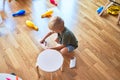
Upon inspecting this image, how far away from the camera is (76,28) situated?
1.89 m

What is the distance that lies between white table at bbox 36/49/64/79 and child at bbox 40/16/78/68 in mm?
205

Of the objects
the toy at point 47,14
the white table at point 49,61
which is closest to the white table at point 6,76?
the white table at point 49,61

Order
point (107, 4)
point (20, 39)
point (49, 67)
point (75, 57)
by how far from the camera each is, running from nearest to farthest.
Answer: point (49, 67)
point (75, 57)
point (20, 39)
point (107, 4)

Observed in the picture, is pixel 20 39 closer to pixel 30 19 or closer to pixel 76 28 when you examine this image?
pixel 30 19

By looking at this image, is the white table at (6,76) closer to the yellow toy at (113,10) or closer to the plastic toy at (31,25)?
the plastic toy at (31,25)

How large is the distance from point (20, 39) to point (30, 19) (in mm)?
309

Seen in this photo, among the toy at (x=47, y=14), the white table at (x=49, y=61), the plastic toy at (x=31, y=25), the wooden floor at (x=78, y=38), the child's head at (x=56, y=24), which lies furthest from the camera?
the toy at (x=47, y=14)

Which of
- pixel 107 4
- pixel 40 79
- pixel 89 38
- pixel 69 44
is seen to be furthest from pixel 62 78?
pixel 107 4

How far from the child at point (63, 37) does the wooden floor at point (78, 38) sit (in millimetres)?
75

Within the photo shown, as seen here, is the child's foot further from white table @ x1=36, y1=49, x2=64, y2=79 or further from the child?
white table @ x1=36, y1=49, x2=64, y2=79

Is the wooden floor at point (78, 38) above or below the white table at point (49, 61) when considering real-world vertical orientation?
below

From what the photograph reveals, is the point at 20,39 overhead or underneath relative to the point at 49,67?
underneath

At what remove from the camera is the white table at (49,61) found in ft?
4.12

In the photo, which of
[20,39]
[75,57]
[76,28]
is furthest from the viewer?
[76,28]
